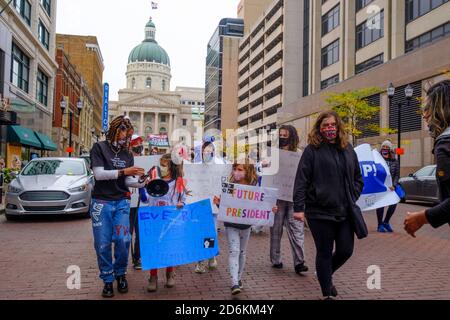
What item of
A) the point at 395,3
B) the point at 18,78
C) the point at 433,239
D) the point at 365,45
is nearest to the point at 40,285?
the point at 433,239

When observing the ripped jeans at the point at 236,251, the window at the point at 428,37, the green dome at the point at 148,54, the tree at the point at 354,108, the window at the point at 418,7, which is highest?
the green dome at the point at 148,54

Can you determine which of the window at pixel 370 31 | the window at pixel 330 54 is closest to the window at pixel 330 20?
the window at pixel 330 54

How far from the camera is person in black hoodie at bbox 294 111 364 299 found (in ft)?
13.8

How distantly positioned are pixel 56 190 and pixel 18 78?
2153 centimetres

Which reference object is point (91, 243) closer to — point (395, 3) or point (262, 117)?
Answer: point (395, 3)

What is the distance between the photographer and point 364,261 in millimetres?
6480

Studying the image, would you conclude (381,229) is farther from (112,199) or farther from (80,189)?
(80,189)

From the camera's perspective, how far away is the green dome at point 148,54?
161750mm

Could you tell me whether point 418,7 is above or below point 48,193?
above

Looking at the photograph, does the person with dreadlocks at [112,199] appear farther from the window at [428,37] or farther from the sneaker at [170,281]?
the window at [428,37]

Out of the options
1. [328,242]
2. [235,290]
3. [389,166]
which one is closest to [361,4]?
[389,166]

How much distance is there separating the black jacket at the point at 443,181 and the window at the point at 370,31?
115 feet

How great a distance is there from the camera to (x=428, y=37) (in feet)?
95.9

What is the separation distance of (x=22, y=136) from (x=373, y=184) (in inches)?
946
